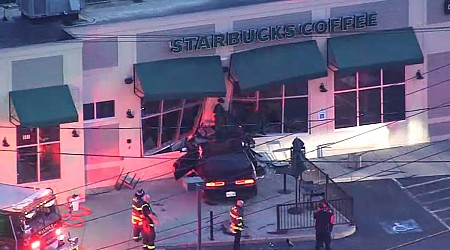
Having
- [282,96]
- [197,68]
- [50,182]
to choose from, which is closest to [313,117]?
[282,96]

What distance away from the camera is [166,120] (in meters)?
40.9

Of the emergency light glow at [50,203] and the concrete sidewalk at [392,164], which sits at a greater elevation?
the concrete sidewalk at [392,164]

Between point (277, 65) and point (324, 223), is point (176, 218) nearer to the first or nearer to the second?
point (324, 223)

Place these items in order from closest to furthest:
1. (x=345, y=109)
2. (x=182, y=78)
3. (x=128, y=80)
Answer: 1. (x=128, y=80)
2. (x=182, y=78)
3. (x=345, y=109)

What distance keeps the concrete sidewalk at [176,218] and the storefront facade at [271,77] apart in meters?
1.02

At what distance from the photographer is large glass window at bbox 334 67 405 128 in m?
42.6

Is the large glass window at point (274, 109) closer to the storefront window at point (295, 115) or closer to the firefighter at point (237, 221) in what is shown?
the storefront window at point (295, 115)

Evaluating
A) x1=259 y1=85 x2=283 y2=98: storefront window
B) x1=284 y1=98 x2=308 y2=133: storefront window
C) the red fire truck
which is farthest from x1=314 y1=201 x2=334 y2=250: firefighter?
x1=284 y1=98 x2=308 y2=133: storefront window

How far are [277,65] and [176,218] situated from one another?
233 inches

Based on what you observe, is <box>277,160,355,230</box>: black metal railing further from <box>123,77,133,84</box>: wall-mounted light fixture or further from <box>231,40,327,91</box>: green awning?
<box>123,77,133,84</box>: wall-mounted light fixture

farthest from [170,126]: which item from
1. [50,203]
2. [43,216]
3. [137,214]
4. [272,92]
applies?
[43,216]

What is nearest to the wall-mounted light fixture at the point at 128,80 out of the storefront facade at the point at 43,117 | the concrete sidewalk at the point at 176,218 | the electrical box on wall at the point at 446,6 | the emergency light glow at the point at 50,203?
the storefront facade at the point at 43,117

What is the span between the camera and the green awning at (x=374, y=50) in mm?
41656

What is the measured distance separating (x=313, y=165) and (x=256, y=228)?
3812mm
